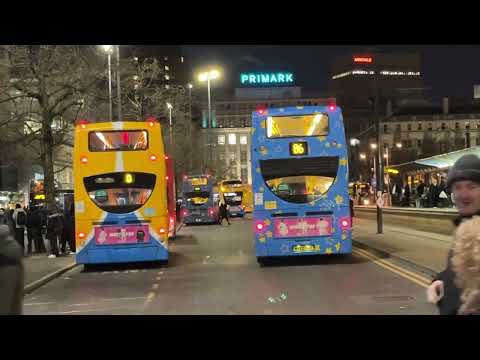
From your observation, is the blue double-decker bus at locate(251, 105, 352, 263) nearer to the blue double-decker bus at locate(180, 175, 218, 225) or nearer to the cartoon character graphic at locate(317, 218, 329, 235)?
the cartoon character graphic at locate(317, 218, 329, 235)

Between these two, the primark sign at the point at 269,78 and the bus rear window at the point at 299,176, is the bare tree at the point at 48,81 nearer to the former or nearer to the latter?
the bus rear window at the point at 299,176

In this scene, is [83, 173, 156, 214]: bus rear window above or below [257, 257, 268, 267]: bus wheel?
above

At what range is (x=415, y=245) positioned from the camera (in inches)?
842

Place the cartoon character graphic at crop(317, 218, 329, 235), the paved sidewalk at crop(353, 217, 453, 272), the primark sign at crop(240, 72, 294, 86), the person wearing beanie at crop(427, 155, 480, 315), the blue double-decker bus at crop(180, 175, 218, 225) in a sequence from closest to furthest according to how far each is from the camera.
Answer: the person wearing beanie at crop(427, 155, 480, 315), the paved sidewalk at crop(353, 217, 453, 272), the cartoon character graphic at crop(317, 218, 329, 235), the blue double-decker bus at crop(180, 175, 218, 225), the primark sign at crop(240, 72, 294, 86)

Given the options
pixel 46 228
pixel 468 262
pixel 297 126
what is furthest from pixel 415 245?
pixel 468 262

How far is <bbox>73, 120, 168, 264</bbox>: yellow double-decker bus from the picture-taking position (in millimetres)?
19000

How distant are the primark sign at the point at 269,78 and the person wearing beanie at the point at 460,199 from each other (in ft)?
481

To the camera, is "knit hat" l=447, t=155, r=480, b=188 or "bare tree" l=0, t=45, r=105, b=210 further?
"bare tree" l=0, t=45, r=105, b=210

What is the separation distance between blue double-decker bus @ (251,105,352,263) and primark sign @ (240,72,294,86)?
131 metres

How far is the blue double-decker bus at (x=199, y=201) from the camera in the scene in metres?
49.7

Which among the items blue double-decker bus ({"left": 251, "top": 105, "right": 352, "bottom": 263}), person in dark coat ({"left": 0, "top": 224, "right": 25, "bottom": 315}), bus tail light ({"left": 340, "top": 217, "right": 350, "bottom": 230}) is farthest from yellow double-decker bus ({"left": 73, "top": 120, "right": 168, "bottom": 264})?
person in dark coat ({"left": 0, "top": 224, "right": 25, "bottom": 315})

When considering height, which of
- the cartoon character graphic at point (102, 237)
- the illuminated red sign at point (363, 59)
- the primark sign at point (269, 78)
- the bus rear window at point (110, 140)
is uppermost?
the illuminated red sign at point (363, 59)

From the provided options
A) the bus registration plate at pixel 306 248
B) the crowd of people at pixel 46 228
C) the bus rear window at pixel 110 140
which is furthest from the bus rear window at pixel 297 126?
the crowd of people at pixel 46 228
